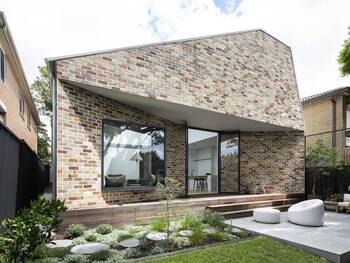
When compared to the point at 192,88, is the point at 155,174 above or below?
below

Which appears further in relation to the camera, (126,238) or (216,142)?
(216,142)

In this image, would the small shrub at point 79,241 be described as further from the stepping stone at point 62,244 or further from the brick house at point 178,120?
the brick house at point 178,120

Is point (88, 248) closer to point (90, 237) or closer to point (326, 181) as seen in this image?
point (90, 237)

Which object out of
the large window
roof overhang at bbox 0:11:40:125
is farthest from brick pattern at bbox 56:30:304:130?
roof overhang at bbox 0:11:40:125

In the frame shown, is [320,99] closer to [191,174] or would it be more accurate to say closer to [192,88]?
[191,174]

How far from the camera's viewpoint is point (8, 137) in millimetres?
4582

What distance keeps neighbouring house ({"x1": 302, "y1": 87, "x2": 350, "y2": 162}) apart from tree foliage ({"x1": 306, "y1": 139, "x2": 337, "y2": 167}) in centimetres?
68

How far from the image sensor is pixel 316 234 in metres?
5.93

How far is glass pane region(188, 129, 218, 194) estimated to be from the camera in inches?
402

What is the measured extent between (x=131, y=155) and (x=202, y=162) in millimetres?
4014

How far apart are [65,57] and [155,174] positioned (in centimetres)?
412

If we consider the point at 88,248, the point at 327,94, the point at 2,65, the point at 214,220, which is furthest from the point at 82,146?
the point at 327,94

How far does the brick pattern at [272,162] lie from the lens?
420 inches

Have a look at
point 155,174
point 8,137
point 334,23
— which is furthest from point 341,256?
point 334,23
